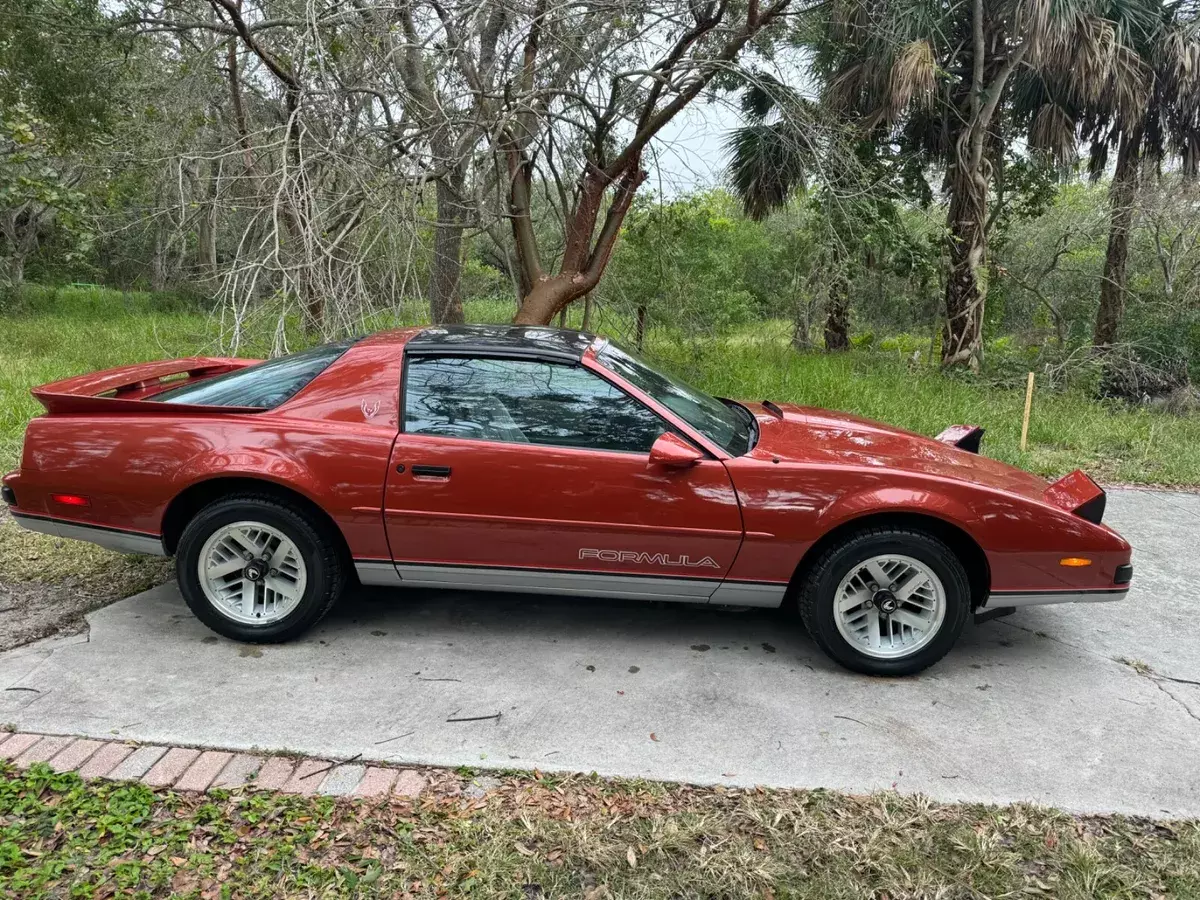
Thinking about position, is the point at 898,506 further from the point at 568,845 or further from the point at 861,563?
the point at 568,845

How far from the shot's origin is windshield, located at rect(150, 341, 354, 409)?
3545 mm

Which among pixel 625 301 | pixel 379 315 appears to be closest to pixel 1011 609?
pixel 379 315

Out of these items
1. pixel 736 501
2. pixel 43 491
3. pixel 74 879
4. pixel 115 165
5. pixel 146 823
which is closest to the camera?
pixel 74 879

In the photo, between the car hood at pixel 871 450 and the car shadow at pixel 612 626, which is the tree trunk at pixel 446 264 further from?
the car hood at pixel 871 450

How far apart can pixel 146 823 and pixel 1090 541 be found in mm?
3572

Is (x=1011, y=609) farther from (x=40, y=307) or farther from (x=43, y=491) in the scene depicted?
(x=40, y=307)

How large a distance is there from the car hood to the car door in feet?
1.51

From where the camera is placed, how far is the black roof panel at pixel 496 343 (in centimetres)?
357

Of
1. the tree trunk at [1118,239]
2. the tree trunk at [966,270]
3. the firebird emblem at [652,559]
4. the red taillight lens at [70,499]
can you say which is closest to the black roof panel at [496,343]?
the firebird emblem at [652,559]

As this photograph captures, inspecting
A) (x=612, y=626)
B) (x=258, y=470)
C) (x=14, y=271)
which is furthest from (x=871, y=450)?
(x=14, y=271)

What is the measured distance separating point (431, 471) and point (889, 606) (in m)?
2.00

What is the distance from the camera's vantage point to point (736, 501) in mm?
3287

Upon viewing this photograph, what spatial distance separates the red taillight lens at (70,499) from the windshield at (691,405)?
92.0 inches

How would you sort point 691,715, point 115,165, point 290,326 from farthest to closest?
1. point 115,165
2. point 290,326
3. point 691,715
